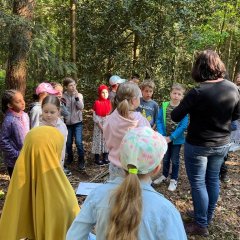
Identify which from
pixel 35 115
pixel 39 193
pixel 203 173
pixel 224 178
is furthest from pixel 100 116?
pixel 39 193

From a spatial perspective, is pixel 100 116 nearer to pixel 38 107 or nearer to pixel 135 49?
pixel 38 107

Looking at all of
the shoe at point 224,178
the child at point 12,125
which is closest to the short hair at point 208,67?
the child at point 12,125

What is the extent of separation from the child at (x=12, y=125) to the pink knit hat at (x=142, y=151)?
8.50ft

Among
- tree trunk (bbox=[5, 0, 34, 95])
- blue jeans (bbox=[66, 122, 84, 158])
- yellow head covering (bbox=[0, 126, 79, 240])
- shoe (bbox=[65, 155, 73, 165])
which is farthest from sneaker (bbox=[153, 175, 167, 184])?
tree trunk (bbox=[5, 0, 34, 95])

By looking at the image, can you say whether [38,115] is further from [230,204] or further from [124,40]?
[124,40]

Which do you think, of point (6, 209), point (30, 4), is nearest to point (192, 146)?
point (6, 209)

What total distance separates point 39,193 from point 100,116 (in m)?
3.57

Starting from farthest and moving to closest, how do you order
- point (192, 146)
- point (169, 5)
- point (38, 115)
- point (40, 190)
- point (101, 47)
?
1. point (101, 47)
2. point (169, 5)
3. point (38, 115)
4. point (192, 146)
5. point (40, 190)

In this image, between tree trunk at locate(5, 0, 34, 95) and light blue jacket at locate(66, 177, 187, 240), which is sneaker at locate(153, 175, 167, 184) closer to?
tree trunk at locate(5, 0, 34, 95)

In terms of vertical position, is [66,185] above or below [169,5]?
below

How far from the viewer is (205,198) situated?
11.9ft

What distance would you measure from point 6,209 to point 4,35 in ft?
12.8

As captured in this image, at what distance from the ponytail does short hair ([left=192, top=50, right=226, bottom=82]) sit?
2017mm

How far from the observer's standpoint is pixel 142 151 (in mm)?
1733
